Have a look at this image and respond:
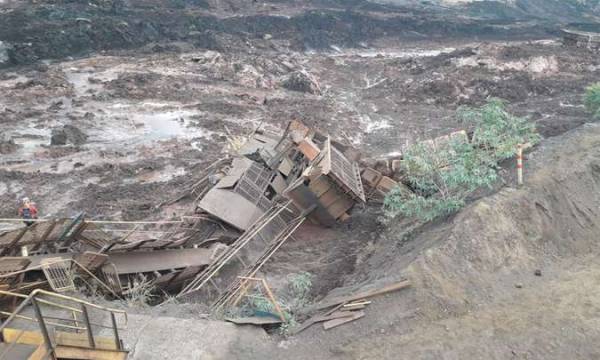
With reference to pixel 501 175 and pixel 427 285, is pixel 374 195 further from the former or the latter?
pixel 427 285

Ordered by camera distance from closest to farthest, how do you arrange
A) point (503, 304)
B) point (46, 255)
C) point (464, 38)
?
1. point (503, 304)
2. point (46, 255)
3. point (464, 38)

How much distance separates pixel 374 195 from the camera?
11469mm

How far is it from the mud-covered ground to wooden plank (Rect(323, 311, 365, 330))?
104 mm

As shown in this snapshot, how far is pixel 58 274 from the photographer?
7453 mm

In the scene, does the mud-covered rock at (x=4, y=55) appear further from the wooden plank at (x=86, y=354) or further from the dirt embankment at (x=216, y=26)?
the wooden plank at (x=86, y=354)

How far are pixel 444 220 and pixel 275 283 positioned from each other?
3307mm

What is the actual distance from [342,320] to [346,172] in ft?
16.0

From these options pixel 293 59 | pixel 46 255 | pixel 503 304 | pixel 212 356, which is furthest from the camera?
pixel 293 59

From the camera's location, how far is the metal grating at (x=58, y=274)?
23.6 feet

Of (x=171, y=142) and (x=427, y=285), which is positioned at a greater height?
(x=427, y=285)

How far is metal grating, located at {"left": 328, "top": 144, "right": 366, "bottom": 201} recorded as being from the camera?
33.9 ft

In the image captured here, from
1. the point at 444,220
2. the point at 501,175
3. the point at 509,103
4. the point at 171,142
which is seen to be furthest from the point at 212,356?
the point at 509,103

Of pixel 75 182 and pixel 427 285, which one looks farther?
pixel 75 182

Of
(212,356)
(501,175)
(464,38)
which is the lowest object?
(464,38)
